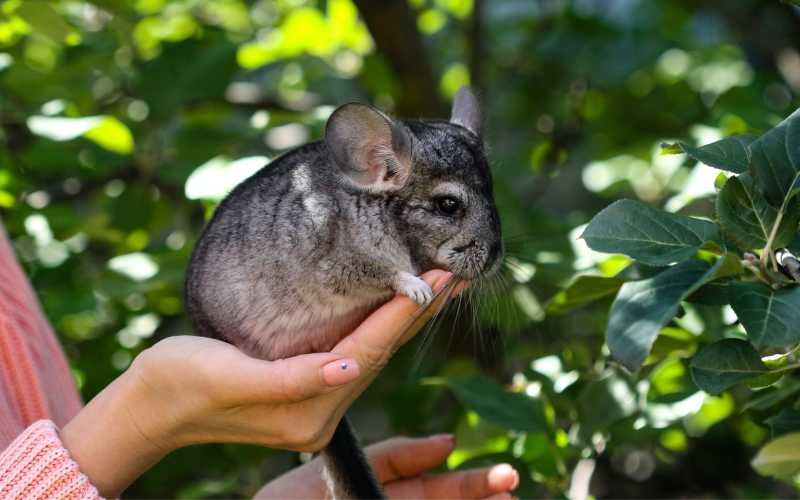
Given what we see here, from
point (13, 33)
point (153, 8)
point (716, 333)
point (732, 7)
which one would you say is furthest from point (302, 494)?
point (732, 7)

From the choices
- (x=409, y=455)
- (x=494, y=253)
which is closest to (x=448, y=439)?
(x=409, y=455)

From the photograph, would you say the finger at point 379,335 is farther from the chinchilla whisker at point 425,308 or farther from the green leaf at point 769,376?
the green leaf at point 769,376

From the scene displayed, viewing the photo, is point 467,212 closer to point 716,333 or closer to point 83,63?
point 716,333

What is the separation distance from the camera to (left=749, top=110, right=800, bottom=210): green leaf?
3.40 ft

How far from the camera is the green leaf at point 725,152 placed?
1077mm

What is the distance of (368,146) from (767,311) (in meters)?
0.87

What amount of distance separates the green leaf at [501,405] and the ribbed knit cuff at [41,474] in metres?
0.82

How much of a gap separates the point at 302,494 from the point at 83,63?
1664mm

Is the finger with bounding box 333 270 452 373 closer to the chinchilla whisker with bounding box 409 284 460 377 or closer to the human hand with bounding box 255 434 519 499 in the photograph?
the chinchilla whisker with bounding box 409 284 460 377

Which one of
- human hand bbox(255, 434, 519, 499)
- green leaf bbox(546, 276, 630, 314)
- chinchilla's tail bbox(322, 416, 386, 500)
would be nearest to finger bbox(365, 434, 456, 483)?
human hand bbox(255, 434, 519, 499)

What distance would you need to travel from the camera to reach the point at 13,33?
2500 millimetres

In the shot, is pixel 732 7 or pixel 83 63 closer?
pixel 83 63

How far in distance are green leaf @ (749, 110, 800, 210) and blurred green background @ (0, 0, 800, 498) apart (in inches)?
19.6

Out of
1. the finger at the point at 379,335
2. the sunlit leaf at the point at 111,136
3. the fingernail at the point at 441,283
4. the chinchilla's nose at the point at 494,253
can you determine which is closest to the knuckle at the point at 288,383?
the finger at the point at 379,335
